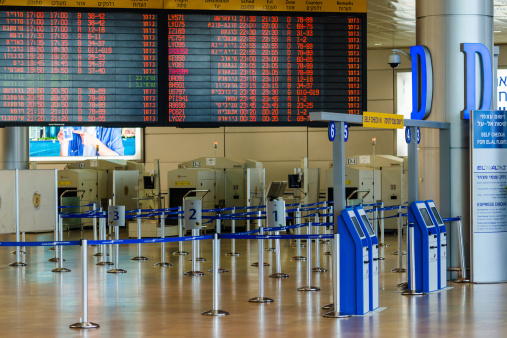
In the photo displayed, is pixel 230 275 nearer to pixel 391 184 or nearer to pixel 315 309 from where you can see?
pixel 315 309

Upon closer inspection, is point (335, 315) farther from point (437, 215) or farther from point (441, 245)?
point (437, 215)

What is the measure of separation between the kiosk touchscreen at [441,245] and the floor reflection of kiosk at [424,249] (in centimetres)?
11

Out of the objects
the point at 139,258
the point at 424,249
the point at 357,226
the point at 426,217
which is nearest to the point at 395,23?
the point at 139,258

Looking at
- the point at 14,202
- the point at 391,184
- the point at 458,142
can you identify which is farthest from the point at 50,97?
the point at 391,184

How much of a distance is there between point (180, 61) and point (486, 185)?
4.46 m

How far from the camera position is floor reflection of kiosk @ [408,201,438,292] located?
10.0 metres

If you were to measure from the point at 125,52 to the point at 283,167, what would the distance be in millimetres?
14210

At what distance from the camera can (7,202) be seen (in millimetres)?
13805

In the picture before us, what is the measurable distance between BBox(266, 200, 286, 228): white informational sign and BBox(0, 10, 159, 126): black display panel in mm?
2000

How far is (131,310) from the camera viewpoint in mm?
8922

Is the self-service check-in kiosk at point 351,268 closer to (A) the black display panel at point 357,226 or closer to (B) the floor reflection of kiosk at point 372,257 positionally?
(A) the black display panel at point 357,226

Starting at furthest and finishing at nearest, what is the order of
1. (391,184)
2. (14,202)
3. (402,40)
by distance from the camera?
1. (402,40)
2. (391,184)
3. (14,202)

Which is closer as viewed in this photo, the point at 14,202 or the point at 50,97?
the point at 50,97

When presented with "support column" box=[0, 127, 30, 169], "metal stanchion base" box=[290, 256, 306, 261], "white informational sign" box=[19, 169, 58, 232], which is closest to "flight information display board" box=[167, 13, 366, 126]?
"metal stanchion base" box=[290, 256, 306, 261]
